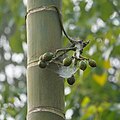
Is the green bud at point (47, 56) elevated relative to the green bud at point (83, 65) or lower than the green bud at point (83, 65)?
elevated

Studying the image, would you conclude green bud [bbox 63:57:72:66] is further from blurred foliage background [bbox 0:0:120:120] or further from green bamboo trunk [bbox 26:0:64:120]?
blurred foliage background [bbox 0:0:120:120]

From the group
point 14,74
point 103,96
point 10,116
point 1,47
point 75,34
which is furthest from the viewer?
point 1,47

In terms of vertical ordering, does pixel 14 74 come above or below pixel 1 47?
below

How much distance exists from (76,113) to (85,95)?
37 centimetres

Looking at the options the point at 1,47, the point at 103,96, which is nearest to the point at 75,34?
the point at 103,96

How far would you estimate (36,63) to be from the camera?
0.90 m

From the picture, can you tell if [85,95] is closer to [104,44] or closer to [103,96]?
[103,96]

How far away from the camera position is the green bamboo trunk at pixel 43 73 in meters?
0.87

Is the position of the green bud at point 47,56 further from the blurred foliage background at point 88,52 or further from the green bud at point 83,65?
the blurred foliage background at point 88,52

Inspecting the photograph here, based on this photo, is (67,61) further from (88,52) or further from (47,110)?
(88,52)

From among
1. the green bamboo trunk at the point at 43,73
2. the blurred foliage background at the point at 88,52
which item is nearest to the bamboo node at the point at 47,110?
the green bamboo trunk at the point at 43,73

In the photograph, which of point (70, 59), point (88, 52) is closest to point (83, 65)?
point (70, 59)

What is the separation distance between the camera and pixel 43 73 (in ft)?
2.95

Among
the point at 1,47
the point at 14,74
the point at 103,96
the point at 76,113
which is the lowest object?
the point at 76,113
